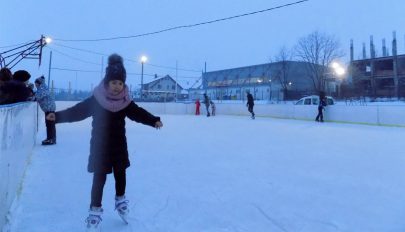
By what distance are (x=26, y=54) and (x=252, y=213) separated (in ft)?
60.8

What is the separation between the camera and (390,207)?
3.08 meters

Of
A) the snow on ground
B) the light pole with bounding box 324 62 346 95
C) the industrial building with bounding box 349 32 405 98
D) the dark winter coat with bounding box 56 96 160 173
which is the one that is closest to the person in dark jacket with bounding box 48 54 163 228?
the dark winter coat with bounding box 56 96 160 173

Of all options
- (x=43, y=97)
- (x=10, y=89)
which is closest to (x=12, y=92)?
(x=10, y=89)

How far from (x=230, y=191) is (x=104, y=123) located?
168 cm

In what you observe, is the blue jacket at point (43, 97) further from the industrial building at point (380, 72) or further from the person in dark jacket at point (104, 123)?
the industrial building at point (380, 72)

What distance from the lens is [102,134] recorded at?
2492mm

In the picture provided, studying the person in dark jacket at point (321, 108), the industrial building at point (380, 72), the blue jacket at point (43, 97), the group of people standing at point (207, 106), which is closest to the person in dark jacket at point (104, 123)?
the blue jacket at point (43, 97)

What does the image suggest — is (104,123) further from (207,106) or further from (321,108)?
(207,106)

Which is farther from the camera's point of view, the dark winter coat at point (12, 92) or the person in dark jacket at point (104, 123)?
the dark winter coat at point (12, 92)

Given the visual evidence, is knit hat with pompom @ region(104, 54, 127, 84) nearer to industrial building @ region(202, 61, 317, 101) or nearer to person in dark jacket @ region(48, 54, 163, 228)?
person in dark jacket @ region(48, 54, 163, 228)

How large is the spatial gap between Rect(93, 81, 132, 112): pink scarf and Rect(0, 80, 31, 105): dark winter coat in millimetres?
2687

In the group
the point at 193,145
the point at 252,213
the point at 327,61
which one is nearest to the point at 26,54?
the point at 193,145

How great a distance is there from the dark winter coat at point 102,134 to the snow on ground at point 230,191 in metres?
0.50

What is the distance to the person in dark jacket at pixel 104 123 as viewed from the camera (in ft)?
8.14
